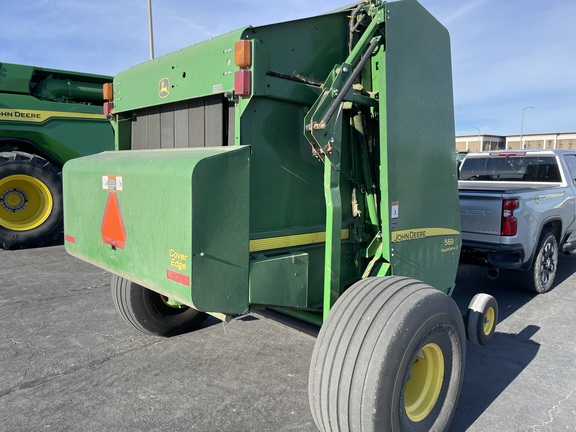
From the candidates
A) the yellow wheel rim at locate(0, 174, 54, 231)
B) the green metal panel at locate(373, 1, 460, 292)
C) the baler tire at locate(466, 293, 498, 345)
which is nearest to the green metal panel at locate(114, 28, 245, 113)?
the green metal panel at locate(373, 1, 460, 292)

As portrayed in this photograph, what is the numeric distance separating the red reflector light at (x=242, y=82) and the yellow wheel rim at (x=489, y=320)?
100 inches

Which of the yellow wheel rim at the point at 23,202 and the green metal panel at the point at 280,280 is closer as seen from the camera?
the green metal panel at the point at 280,280

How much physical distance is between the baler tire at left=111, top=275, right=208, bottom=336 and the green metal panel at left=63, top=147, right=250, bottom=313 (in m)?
1.03

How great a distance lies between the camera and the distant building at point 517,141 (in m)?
56.3

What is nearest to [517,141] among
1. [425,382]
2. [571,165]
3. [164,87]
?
[571,165]

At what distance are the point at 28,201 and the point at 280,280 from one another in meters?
7.75

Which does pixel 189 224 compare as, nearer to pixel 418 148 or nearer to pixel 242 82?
pixel 242 82

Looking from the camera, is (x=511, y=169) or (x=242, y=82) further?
(x=511, y=169)

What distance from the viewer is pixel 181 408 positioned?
3131mm

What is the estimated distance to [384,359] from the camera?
2332mm

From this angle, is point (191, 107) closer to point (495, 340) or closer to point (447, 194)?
point (447, 194)

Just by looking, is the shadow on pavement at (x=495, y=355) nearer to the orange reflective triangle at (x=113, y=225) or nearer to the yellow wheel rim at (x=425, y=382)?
the yellow wheel rim at (x=425, y=382)

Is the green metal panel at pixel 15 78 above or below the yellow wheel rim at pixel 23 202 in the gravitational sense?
above

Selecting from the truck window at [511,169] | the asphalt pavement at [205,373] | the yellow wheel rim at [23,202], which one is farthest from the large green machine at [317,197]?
the yellow wheel rim at [23,202]
